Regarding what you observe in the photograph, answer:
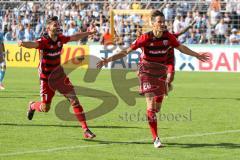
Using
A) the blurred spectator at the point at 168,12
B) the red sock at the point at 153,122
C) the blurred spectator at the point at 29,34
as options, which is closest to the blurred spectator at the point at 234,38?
the blurred spectator at the point at 168,12

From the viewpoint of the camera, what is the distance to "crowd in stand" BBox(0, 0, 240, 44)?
3738 centimetres

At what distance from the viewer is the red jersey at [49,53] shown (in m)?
14.4

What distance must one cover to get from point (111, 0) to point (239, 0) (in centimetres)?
742

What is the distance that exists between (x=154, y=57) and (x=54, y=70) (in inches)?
84.6

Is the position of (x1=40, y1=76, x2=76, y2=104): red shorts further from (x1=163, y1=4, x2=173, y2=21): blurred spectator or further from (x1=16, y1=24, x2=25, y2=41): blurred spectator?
(x1=16, y1=24, x2=25, y2=41): blurred spectator

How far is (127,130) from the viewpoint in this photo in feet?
50.7

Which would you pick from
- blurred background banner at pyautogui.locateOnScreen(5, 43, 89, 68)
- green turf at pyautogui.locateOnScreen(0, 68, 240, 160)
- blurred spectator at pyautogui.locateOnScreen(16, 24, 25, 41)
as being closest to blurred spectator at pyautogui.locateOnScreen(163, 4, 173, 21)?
blurred background banner at pyautogui.locateOnScreen(5, 43, 89, 68)

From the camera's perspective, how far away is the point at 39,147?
12953 millimetres

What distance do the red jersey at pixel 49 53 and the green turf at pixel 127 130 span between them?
123 centimetres

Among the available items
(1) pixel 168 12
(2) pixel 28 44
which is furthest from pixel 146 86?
(1) pixel 168 12

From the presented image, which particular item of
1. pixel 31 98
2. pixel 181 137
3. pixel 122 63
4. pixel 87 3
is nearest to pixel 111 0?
pixel 87 3

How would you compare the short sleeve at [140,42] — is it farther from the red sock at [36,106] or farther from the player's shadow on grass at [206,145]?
the red sock at [36,106]

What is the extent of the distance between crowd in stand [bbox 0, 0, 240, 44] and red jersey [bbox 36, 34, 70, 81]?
22424mm

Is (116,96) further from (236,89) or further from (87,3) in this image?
(87,3)
